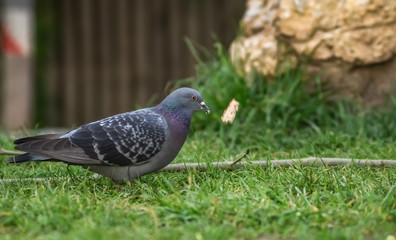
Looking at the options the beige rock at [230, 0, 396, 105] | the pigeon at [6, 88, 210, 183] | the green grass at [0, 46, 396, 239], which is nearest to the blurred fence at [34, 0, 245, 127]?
the beige rock at [230, 0, 396, 105]

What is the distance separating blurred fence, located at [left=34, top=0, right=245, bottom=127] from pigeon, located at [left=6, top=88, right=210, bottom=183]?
409 centimetres

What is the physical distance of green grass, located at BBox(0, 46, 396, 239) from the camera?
2625mm

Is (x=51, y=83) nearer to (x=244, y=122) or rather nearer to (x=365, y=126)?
(x=244, y=122)

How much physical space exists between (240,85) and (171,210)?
244 cm

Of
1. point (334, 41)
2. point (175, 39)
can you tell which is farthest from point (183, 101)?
point (175, 39)

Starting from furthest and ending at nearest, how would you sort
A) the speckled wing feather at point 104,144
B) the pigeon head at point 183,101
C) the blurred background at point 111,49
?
the blurred background at point 111,49 < the pigeon head at point 183,101 < the speckled wing feather at point 104,144

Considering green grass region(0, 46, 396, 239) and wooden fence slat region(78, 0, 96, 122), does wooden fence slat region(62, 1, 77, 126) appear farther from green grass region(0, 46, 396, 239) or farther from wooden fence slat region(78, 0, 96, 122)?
green grass region(0, 46, 396, 239)

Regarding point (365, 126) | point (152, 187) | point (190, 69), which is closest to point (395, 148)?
point (365, 126)

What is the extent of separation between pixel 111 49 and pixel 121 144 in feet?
15.5

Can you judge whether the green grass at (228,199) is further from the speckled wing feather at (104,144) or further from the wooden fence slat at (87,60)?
the wooden fence slat at (87,60)

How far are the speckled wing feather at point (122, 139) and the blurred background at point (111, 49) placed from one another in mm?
4039

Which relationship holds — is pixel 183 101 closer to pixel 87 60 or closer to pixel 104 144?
pixel 104 144

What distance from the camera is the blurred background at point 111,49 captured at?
7492 mm

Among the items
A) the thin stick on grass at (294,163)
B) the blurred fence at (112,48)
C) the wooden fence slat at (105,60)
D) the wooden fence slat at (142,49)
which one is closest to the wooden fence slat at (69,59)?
the blurred fence at (112,48)
